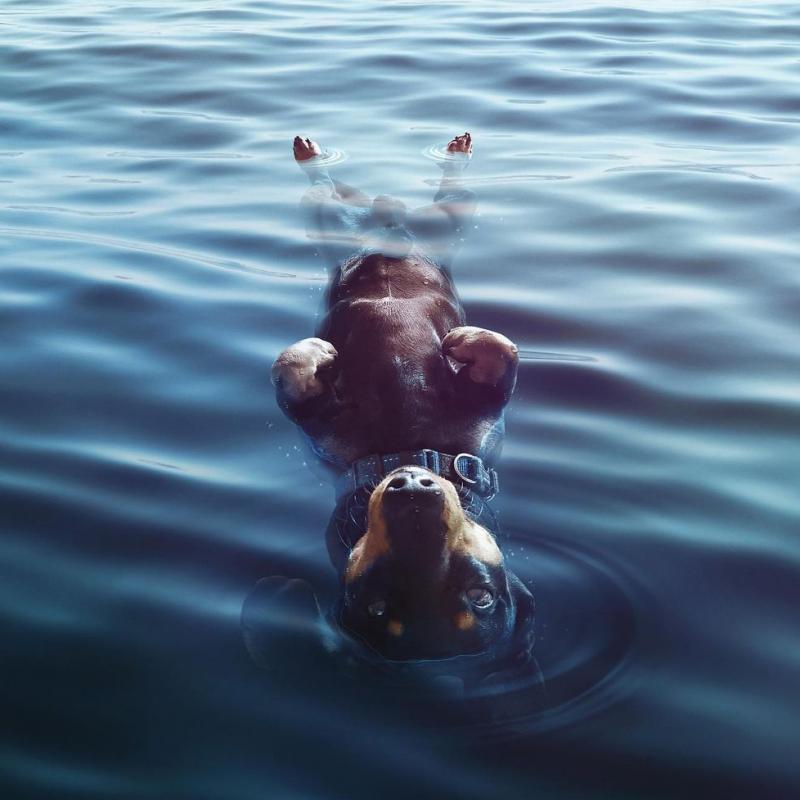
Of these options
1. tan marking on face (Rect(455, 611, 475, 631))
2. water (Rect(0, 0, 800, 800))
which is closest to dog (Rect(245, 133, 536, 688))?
tan marking on face (Rect(455, 611, 475, 631))

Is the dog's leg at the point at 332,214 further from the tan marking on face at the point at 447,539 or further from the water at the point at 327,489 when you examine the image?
the tan marking on face at the point at 447,539

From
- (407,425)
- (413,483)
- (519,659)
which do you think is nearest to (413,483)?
(413,483)

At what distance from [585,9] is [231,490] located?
378 inches

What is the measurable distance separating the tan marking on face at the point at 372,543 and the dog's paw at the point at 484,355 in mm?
1088

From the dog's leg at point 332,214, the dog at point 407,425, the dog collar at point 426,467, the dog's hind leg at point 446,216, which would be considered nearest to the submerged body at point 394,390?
the dog at point 407,425

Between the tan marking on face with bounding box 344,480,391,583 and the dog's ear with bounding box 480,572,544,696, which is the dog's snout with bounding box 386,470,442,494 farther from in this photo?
the dog's ear with bounding box 480,572,544,696

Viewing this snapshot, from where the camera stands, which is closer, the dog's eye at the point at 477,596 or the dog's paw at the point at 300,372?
the dog's eye at the point at 477,596

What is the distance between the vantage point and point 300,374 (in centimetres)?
432

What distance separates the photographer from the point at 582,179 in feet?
24.7

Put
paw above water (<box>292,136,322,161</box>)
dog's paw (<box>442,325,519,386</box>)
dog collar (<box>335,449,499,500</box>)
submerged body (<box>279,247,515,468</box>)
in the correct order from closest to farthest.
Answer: dog collar (<box>335,449,499,500</box>) < submerged body (<box>279,247,515,468</box>) < dog's paw (<box>442,325,519,386</box>) < paw above water (<box>292,136,322,161</box>)

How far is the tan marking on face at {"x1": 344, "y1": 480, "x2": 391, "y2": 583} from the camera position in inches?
131

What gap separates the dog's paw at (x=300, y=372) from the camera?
4320 mm

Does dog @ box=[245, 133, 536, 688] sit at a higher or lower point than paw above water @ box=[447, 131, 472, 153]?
lower

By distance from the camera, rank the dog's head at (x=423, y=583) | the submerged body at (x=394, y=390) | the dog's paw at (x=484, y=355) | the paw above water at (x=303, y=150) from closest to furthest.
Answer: the dog's head at (x=423, y=583)
the submerged body at (x=394, y=390)
the dog's paw at (x=484, y=355)
the paw above water at (x=303, y=150)
